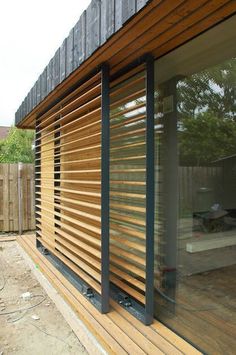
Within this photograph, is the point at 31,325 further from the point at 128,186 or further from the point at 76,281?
the point at 128,186

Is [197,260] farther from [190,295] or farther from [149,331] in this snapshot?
→ [149,331]

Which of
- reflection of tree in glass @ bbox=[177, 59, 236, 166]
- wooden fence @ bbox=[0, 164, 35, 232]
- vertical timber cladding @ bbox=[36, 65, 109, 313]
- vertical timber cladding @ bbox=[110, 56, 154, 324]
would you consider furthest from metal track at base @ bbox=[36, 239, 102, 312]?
wooden fence @ bbox=[0, 164, 35, 232]

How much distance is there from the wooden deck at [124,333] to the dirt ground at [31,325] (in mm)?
176

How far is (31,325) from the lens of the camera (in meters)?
2.75

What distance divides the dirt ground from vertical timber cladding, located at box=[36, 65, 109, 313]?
331 millimetres

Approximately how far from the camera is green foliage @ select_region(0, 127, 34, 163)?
32.7 feet

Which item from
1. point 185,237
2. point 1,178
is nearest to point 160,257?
point 185,237

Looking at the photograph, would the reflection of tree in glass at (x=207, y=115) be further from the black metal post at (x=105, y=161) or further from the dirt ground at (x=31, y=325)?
the dirt ground at (x=31, y=325)

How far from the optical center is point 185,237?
A: 2965 millimetres

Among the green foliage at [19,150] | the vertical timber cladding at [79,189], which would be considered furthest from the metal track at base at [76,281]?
the green foliage at [19,150]

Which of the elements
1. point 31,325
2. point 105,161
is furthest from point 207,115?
point 31,325

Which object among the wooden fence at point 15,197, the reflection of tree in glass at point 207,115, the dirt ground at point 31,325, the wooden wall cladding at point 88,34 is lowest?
the dirt ground at point 31,325

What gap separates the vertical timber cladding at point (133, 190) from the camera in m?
2.44

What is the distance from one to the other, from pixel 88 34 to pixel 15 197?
4748 millimetres
